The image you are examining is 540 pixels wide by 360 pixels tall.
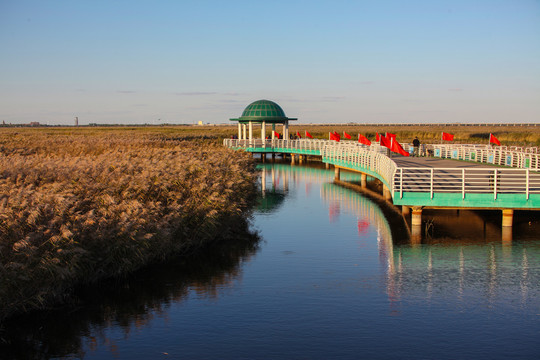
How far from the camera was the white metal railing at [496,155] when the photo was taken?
3625 cm

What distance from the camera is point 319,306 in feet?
48.4

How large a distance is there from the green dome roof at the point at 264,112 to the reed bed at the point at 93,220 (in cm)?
4129

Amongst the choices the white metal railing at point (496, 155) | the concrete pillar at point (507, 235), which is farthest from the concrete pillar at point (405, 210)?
the white metal railing at point (496, 155)

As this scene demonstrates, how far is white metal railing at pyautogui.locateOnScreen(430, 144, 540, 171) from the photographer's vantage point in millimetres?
36250

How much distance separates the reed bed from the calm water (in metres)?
0.75

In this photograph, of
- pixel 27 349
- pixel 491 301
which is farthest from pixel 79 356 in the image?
pixel 491 301

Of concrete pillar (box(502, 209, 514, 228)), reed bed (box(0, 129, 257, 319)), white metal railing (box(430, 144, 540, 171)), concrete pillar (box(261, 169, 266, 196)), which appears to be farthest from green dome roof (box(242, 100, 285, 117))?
concrete pillar (box(502, 209, 514, 228))

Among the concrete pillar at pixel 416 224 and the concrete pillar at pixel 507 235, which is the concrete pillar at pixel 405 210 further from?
the concrete pillar at pixel 507 235

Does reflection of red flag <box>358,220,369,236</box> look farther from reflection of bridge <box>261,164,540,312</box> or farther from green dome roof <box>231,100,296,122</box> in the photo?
green dome roof <box>231,100,296,122</box>

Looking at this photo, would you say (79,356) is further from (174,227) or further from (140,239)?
(174,227)

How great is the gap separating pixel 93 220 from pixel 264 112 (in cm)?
5197

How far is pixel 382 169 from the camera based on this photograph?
33.3 meters

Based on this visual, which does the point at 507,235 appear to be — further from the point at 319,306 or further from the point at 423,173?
the point at 319,306

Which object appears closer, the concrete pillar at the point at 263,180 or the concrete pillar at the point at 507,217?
the concrete pillar at the point at 507,217
